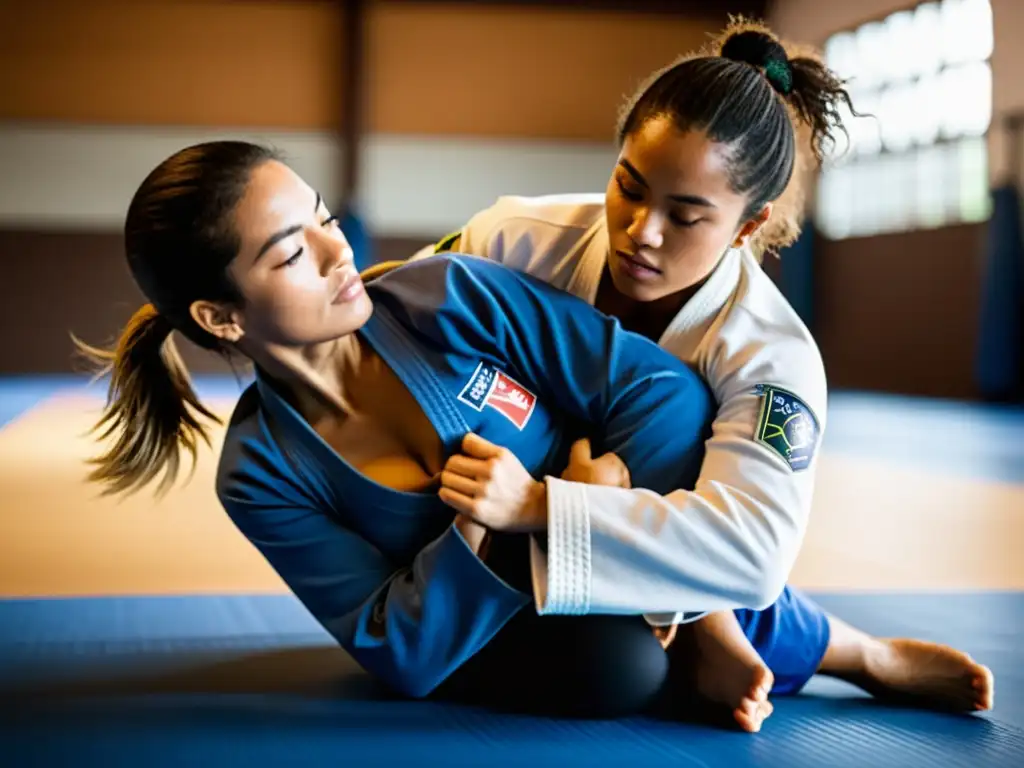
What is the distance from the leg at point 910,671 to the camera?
2146mm

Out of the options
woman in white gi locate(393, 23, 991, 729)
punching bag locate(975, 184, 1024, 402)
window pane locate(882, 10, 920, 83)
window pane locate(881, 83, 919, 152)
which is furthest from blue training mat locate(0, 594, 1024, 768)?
window pane locate(882, 10, 920, 83)

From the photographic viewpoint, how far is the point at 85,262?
12602 mm

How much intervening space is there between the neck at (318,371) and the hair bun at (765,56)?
904mm

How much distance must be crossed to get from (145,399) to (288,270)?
1.40 feet

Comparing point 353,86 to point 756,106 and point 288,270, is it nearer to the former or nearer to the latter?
point 756,106

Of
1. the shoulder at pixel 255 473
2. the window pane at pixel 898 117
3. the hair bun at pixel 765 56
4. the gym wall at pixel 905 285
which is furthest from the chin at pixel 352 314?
the window pane at pixel 898 117

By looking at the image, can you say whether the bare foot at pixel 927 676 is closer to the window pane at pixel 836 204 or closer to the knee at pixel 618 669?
the knee at pixel 618 669

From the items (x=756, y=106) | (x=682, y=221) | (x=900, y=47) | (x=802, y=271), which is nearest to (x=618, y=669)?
(x=682, y=221)

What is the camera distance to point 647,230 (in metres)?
2.06

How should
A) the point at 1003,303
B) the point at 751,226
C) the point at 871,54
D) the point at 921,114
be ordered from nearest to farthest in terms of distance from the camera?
the point at 751,226 → the point at 1003,303 → the point at 921,114 → the point at 871,54

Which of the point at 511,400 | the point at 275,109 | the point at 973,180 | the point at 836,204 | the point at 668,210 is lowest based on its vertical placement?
the point at 836,204

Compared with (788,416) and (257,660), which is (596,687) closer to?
(788,416)

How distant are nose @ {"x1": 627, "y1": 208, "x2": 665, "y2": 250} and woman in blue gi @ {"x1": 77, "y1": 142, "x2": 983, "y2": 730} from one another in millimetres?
150

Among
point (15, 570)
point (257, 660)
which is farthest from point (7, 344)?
point (257, 660)
